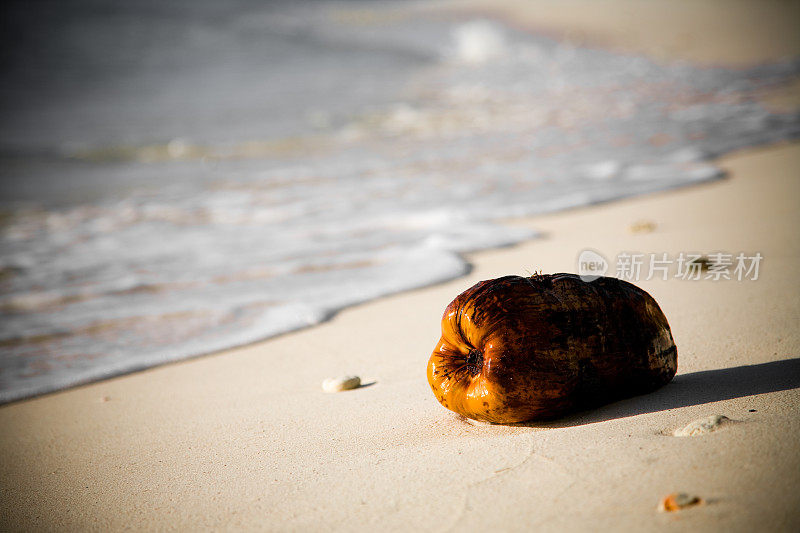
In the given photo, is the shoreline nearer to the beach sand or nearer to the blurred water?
the beach sand

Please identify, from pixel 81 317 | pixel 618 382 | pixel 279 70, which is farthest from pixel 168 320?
pixel 279 70

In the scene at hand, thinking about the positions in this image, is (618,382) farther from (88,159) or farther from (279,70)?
(279,70)

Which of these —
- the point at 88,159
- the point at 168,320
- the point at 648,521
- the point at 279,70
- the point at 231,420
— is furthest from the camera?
the point at 279,70

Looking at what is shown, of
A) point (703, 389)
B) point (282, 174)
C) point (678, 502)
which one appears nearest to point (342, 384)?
point (703, 389)

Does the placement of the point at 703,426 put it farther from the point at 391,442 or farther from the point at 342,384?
the point at 342,384

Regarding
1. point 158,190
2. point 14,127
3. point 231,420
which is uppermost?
point 14,127

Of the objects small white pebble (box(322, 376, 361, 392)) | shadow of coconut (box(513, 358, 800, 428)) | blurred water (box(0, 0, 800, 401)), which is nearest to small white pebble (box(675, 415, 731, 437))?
shadow of coconut (box(513, 358, 800, 428))

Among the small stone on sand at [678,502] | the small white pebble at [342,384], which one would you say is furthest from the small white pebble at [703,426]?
the small white pebble at [342,384]

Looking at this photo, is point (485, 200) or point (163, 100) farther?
point (163, 100)
